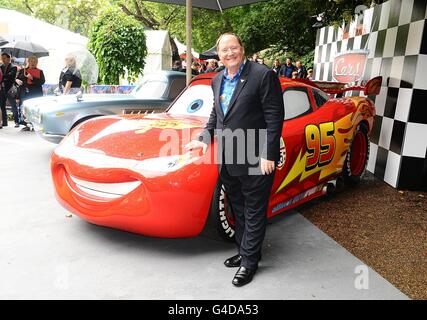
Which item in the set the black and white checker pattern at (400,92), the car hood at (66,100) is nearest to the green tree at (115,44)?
the car hood at (66,100)

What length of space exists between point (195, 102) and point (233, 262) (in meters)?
1.73

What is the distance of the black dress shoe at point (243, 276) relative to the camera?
2.41 meters

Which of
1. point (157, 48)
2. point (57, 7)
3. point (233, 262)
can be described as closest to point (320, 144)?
point (233, 262)

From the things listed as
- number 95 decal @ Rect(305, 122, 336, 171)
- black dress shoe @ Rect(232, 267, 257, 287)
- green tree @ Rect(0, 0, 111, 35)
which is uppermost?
green tree @ Rect(0, 0, 111, 35)

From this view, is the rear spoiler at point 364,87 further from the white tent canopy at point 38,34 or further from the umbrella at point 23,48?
the white tent canopy at point 38,34

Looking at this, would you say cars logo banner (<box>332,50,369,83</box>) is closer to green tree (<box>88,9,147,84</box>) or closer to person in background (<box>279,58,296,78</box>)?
green tree (<box>88,9,147,84</box>)

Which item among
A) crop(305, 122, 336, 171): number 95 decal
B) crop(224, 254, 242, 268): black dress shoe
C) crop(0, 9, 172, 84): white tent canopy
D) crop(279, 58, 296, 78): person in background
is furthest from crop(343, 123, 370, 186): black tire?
crop(0, 9, 172, 84): white tent canopy

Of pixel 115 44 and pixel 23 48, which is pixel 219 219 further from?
pixel 23 48

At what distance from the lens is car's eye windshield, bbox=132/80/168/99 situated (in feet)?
19.8

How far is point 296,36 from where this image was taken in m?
18.1

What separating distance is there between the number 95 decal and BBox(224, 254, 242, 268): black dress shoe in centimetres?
115

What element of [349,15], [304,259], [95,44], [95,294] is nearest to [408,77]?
[349,15]

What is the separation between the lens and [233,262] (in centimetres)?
266
